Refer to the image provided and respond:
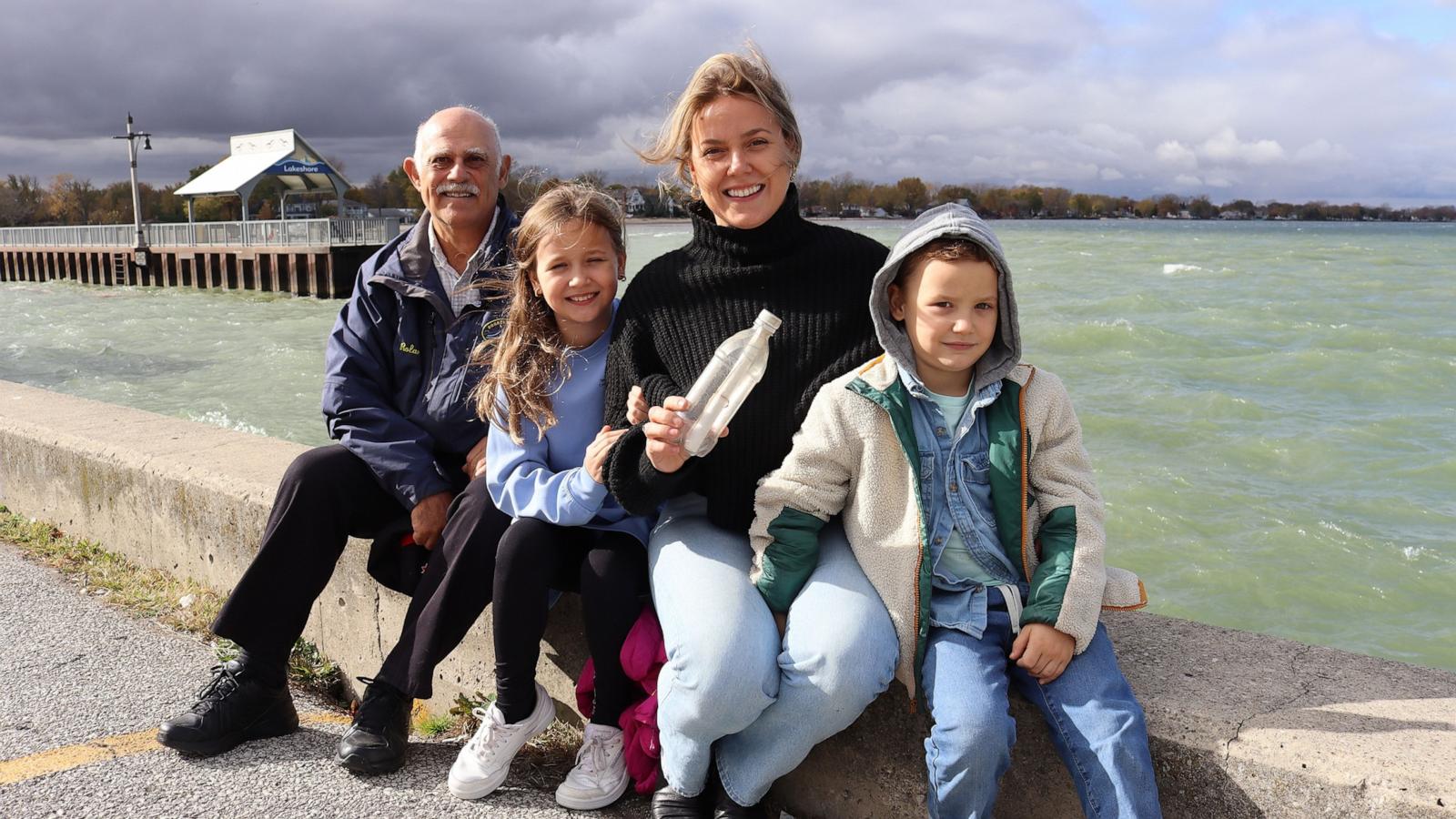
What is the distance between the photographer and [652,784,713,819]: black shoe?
252 cm

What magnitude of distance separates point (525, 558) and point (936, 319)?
3.69 ft

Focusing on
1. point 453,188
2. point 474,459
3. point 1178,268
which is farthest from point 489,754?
point 1178,268

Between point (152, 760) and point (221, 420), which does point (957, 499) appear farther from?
point (221, 420)

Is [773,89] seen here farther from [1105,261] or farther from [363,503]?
[1105,261]

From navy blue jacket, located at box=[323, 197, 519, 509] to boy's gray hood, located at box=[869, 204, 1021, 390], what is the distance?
4.04 feet

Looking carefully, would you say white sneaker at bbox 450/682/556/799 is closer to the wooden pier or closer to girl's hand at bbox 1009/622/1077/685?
girl's hand at bbox 1009/622/1077/685

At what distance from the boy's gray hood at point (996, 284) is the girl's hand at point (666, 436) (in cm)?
50

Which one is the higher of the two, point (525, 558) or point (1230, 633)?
point (525, 558)

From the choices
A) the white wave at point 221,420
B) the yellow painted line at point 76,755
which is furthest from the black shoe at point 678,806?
the white wave at point 221,420

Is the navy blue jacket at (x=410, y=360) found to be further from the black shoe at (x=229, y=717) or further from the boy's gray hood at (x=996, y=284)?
the boy's gray hood at (x=996, y=284)

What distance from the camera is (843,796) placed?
Answer: 2.59m

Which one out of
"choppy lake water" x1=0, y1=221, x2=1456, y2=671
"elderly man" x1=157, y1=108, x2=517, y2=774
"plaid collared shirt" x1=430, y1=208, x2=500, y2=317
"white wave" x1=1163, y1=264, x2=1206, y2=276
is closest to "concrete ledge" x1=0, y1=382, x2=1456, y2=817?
"elderly man" x1=157, y1=108, x2=517, y2=774

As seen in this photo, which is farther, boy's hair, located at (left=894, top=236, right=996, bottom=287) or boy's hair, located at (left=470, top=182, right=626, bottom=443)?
boy's hair, located at (left=470, top=182, right=626, bottom=443)

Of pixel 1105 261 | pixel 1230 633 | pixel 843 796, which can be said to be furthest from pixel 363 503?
pixel 1105 261
